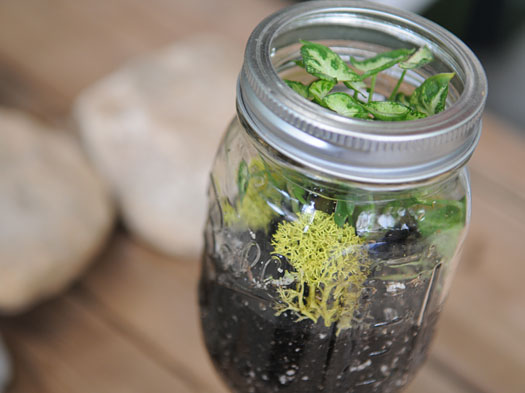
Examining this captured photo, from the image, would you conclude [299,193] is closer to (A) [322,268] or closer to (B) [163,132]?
(A) [322,268]

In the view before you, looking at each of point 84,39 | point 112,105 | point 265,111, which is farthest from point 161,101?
point 265,111

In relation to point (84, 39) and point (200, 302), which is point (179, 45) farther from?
point (200, 302)

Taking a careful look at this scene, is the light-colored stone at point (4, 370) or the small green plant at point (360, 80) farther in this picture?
the light-colored stone at point (4, 370)

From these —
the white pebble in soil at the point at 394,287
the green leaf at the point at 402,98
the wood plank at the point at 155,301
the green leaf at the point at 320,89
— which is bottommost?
the wood plank at the point at 155,301

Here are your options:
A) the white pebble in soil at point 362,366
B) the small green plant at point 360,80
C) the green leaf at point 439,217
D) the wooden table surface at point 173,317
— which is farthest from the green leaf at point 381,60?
the wooden table surface at point 173,317

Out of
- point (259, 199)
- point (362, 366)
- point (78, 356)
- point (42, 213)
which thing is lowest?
point (78, 356)

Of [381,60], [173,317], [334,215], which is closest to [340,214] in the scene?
[334,215]

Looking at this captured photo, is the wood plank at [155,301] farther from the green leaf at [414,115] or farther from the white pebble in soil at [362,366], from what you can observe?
the green leaf at [414,115]
